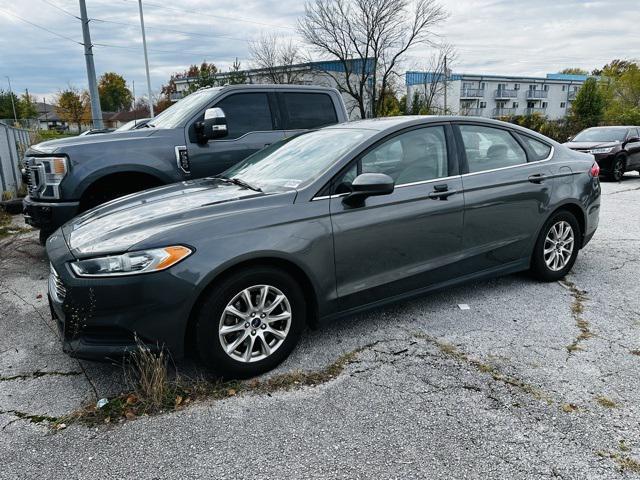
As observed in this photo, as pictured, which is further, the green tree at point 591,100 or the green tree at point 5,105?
the green tree at point 5,105

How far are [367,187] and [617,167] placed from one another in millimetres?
13134

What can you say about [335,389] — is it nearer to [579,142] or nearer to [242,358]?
[242,358]

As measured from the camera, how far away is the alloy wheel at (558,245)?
4.51m

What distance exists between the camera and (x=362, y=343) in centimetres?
348

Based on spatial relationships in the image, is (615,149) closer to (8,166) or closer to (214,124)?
(214,124)

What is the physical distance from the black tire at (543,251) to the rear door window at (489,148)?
0.66 metres

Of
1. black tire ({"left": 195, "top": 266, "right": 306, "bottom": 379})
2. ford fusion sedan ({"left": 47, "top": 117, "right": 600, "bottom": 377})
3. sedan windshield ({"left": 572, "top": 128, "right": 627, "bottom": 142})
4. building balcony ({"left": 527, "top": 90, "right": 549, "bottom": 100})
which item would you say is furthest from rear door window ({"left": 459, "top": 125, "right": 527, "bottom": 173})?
building balcony ({"left": 527, "top": 90, "right": 549, "bottom": 100})

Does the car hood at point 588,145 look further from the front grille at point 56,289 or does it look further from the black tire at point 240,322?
the front grille at point 56,289

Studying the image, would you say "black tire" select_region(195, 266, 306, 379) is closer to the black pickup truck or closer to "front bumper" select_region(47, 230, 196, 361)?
"front bumper" select_region(47, 230, 196, 361)

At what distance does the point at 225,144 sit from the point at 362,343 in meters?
3.15

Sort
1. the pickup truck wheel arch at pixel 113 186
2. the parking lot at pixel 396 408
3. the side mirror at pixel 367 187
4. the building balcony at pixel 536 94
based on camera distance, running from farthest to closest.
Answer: the building balcony at pixel 536 94 → the pickup truck wheel arch at pixel 113 186 → the side mirror at pixel 367 187 → the parking lot at pixel 396 408

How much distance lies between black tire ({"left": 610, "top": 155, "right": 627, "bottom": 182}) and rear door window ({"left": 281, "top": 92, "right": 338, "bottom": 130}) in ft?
34.4

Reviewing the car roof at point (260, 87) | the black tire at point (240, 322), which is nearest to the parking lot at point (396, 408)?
the black tire at point (240, 322)

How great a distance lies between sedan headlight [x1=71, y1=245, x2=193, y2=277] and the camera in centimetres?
264
